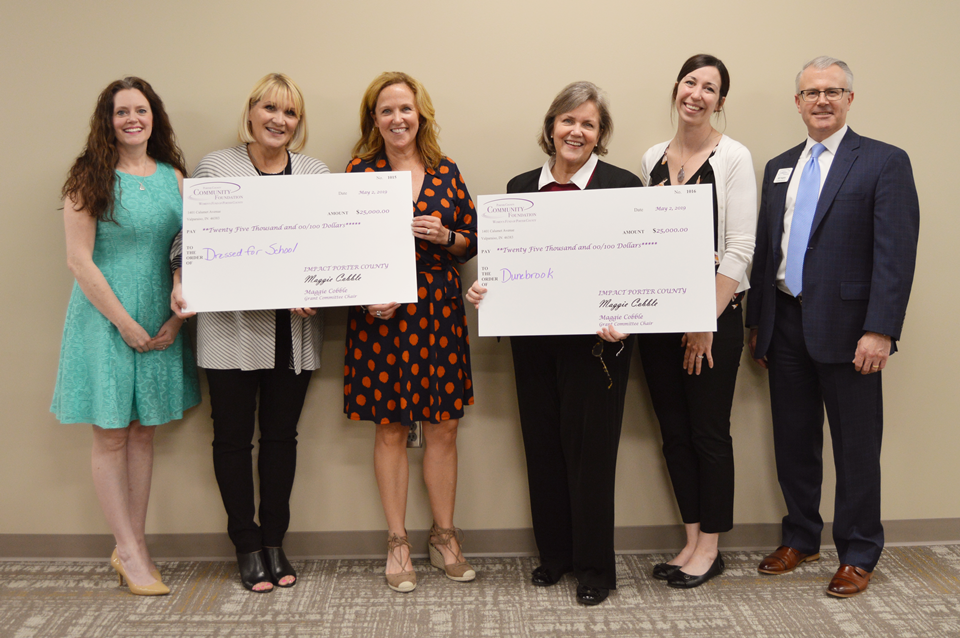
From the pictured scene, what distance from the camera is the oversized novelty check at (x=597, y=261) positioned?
1.78 m

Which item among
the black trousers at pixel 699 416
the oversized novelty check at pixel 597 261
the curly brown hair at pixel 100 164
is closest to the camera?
the oversized novelty check at pixel 597 261

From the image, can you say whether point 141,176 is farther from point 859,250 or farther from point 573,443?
point 859,250

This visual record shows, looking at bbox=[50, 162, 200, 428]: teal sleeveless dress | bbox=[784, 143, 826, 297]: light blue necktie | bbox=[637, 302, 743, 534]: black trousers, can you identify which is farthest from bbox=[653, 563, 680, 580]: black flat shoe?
bbox=[50, 162, 200, 428]: teal sleeveless dress

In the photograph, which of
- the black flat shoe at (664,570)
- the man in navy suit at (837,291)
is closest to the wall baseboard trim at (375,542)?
the black flat shoe at (664,570)

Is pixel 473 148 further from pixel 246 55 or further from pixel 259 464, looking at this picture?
pixel 259 464

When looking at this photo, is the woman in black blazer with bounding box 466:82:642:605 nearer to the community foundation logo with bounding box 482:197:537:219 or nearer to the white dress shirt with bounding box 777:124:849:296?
the community foundation logo with bounding box 482:197:537:219

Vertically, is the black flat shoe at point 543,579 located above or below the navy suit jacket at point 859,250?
below

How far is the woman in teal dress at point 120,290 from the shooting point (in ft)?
6.25

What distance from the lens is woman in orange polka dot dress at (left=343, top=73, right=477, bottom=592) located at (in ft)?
6.40

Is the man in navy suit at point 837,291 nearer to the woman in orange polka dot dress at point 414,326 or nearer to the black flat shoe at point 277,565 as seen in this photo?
the woman in orange polka dot dress at point 414,326

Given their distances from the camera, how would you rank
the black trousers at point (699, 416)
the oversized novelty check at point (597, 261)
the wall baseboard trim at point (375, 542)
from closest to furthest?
the oversized novelty check at point (597, 261) < the black trousers at point (699, 416) < the wall baseboard trim at point (375, 542)

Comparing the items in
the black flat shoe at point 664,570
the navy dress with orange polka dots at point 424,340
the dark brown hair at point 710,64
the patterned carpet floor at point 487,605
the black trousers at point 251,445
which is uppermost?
the dark brown hair at point 710,64

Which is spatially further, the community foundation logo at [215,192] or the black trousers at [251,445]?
A: the black trousers at [251,445]

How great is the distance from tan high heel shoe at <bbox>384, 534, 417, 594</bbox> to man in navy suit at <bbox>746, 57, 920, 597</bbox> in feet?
4.12
